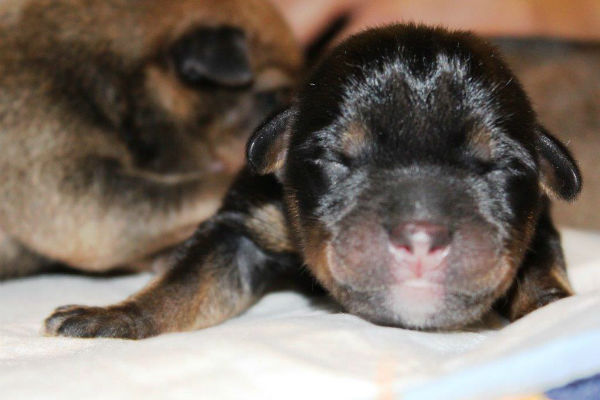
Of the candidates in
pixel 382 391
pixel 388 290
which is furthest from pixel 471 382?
pixel 388 290

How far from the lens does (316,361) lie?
7.11 feet

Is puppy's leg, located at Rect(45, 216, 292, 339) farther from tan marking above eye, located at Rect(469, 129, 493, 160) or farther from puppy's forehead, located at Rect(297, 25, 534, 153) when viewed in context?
tan marking above eye, located at Rect(469, 129, 493, 160)

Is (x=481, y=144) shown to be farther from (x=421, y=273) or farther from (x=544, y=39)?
(x=544, y=39)

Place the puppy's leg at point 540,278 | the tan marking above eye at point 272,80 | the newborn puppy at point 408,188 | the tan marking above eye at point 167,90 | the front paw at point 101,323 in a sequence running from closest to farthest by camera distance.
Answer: the newborn puppy at point 408,188 < the front paw at point 101,323 < the puppy's leg at point 540,278 < the tan marking above eye at point 167,90 < the tan marking above eye at point 272,80

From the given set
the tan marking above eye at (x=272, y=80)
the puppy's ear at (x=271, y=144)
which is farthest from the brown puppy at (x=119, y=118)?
the puppy's ear at (x=271, y=144)

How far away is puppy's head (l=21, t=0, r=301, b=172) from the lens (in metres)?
3.87

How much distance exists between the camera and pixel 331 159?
250 centimetres

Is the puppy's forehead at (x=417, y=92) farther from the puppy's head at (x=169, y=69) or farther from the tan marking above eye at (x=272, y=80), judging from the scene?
the tan marking above eye at (x=272, y=80)

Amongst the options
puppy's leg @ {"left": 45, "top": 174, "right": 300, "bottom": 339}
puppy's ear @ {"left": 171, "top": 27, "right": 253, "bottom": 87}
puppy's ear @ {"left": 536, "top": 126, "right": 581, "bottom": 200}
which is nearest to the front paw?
puppy's leg @ {"left": 45, "top": 174, "right": 300, "bottom": 339}

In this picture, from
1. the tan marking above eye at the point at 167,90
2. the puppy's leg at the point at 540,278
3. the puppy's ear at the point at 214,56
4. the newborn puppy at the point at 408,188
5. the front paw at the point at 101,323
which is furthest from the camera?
the tan marking above eye at the point at 167,90

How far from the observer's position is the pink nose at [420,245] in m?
2.18

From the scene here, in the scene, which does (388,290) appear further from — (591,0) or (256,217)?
(591,0)

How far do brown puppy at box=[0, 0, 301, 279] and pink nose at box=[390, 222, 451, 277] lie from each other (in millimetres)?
1743

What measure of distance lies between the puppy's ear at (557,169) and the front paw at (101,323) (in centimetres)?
127
